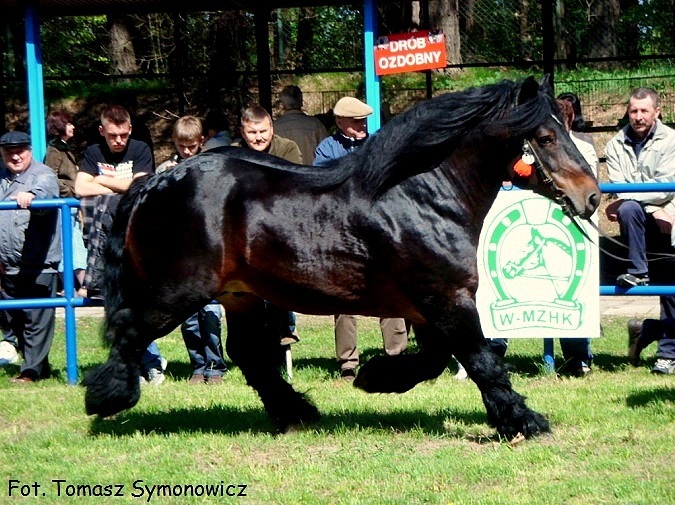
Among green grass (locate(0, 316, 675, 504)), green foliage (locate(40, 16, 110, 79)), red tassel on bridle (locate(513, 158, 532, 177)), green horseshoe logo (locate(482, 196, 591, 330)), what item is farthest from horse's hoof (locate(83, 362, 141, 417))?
green foliage (locate(40, 16, 110, 79))

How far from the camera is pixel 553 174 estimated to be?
597 centimetres

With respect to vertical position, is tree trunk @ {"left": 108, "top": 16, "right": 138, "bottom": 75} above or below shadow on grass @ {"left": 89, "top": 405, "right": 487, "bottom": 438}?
above

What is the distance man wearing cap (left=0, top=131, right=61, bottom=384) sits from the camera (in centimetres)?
859

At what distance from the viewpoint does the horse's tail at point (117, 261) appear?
6.58 m

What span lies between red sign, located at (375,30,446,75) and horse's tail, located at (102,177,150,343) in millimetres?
5003

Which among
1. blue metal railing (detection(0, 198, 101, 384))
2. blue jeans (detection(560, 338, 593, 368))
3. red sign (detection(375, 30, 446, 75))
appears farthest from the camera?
red sign (detection(375, 30, 446, 75))

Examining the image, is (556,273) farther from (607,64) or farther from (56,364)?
(607,64)

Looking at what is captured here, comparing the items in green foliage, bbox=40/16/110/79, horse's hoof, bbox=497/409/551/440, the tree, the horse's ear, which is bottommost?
horse's hoof, bbox=497/409/551/440

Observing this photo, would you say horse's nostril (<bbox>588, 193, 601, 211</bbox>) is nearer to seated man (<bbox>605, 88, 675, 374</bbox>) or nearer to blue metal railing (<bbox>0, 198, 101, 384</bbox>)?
seated man (<bbox>605, 88, 675, 374</bbox>)

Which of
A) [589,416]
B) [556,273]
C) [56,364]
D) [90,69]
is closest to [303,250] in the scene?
[589,416]

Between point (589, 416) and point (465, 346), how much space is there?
121cm

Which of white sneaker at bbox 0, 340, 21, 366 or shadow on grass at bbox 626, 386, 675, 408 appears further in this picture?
white sneaker at bbox 0, 340, 21, 366

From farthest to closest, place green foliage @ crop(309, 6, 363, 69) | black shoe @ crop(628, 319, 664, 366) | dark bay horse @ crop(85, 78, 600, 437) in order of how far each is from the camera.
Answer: green foliage @ crop(309, 6, 363, 69) < black shoe @ crop(628, 319, 664, 366) < dark bay horse @ crop(85, 78, 600, 437)

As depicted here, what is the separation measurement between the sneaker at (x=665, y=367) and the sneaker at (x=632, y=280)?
2.40ft
